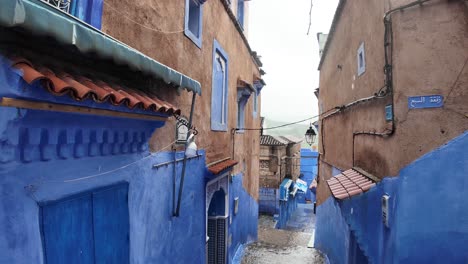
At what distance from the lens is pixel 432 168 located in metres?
4.48

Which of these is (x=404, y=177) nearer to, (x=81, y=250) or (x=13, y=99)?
(x=81, y=250)

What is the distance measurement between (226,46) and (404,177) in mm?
6410

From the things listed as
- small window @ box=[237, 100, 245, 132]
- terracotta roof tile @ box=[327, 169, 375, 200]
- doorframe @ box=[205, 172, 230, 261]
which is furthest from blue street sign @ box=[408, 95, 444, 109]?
small window @ box=[237, 100, 245, 132]

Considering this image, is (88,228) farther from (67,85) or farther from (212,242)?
(212,242)

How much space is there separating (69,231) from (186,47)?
4.14 metres

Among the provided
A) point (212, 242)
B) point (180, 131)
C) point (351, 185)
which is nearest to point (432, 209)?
point (351, 185)

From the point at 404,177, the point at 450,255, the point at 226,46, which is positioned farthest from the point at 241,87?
the point at 450,255

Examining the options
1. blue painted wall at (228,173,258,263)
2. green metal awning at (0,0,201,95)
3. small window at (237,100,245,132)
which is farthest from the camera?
small window at (237,100,245,132)

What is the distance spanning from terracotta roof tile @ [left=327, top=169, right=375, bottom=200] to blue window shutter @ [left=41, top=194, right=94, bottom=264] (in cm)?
423

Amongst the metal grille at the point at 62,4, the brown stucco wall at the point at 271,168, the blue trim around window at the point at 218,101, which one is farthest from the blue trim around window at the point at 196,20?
the brown stucco wall at the point at 271,168

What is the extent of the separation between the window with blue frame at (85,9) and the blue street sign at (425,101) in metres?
4.29

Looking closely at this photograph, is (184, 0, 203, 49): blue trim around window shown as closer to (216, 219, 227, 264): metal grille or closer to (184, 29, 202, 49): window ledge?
(184, 29, 202, 49): window ledge

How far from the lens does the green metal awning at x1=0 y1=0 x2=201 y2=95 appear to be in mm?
1933

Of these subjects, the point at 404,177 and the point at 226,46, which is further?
the point at 226,46
